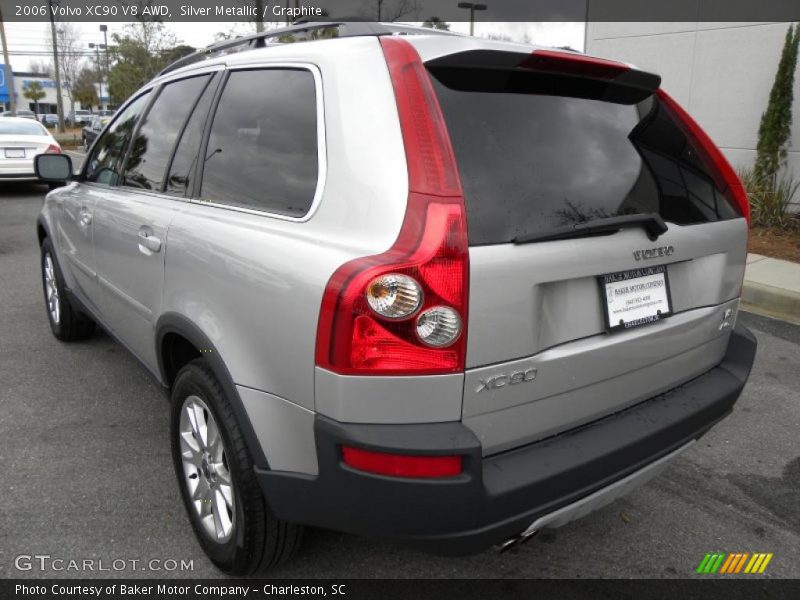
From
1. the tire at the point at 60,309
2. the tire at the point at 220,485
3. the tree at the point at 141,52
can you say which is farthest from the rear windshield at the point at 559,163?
the tree at the point at 141,52

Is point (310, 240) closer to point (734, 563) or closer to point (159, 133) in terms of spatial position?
point (159, 133)

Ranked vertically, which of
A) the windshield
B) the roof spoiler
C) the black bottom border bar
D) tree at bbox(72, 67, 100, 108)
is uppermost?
tree at bbox(72, 67, 100, 108)

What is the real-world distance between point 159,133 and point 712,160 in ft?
7.77

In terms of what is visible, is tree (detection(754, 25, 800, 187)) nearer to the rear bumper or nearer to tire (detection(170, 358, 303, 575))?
the rear bumper

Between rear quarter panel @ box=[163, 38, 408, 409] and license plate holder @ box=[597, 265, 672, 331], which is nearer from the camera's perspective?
rear quarter panel @ box=[163, 38, 408, 409]

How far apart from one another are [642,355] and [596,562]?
2.91ft

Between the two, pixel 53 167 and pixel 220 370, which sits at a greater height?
pixel 53 167

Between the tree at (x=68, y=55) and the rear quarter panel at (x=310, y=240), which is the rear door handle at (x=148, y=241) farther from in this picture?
the tree at (x=68, y=55)

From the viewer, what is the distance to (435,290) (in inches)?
63.6

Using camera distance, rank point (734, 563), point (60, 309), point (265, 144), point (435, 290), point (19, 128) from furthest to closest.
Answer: point (19, 128), point (60, 309), point (734, 563), point (265, 144), point (435, 290)

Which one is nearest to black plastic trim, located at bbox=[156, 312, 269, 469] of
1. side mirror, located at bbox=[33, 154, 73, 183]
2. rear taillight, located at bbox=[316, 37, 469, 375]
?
rear taillight, located at bbox=[316, 37, 469, 375]

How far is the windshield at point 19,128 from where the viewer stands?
42.4 ft

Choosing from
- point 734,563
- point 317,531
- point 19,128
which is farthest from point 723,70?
point 19,128

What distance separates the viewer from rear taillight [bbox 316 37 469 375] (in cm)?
160
